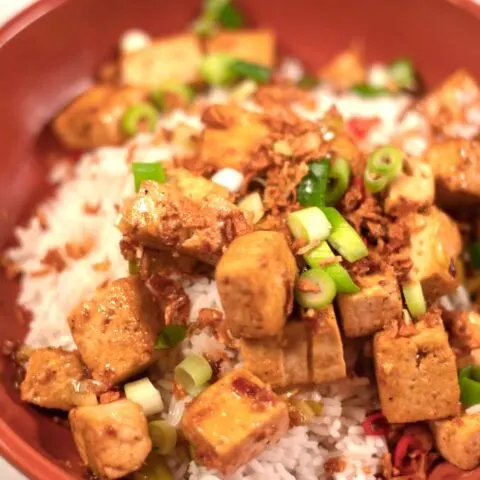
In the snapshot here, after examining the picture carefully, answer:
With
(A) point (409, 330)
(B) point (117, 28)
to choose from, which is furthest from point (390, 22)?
(A) point (409, 330)

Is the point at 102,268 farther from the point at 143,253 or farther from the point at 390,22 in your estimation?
the point at 390,22

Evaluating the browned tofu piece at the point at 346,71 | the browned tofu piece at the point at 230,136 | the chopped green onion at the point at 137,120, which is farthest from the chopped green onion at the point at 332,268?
the browned tofu piece at the point at 346,71

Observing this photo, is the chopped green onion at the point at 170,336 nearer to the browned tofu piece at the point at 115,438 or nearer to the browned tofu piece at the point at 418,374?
the browned tofu piece at the point at 115,438

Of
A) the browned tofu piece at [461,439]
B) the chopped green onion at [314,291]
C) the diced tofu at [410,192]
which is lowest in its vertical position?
the browned tofu piece at [461,439]

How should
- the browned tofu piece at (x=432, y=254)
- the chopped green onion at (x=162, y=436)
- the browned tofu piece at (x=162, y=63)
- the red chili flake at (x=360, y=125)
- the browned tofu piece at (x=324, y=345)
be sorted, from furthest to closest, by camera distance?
the browned tofu piece at (x=162, y=63), the red chili flake at (x=360, y=125), the browned tofu piece at (x=432, y=254), the chopped green onion at (x=162, y=436), the browned tofu piece at (x=324, y=345)

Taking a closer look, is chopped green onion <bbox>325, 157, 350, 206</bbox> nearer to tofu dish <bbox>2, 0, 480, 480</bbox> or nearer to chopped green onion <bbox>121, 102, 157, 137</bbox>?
tofu dish <bbox>2, 0, 480, 480</bbox>

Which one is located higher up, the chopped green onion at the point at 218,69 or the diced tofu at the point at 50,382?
the chopped green onion at the point at 218,69

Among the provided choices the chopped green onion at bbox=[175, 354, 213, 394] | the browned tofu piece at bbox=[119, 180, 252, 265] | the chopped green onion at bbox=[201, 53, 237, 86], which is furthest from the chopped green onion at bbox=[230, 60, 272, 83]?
the chopped green onion at bbox=[175, 354, 213, 394]
